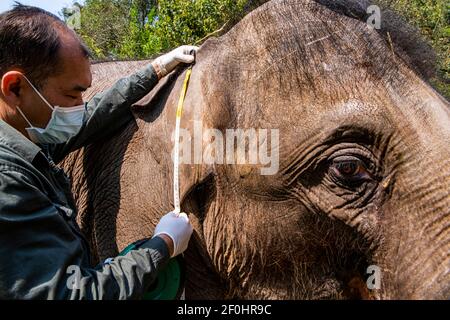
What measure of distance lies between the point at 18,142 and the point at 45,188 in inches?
9.2

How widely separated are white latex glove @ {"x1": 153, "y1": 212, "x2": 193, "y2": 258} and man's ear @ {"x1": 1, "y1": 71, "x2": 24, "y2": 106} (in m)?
0.86

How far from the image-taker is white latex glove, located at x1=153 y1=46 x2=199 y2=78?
298cm

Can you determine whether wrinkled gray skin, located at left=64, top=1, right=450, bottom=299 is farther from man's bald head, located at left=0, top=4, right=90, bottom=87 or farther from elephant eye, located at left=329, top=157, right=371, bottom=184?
man's bald head, located at left=0, top=4, right=90, bottom=87

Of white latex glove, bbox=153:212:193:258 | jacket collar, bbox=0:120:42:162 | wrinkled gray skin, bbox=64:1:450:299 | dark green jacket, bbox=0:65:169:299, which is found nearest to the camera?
dark green jacket, bbox=0:65:169:299

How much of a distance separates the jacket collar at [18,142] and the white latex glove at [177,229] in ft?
2.15

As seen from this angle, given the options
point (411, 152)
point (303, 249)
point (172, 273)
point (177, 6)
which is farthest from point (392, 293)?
point (177, 6)

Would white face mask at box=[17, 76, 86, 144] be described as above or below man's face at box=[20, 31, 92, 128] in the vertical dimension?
below

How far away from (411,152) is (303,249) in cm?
65

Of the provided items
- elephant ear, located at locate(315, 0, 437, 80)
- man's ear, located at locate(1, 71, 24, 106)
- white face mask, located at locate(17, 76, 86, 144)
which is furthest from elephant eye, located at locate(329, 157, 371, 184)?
man's ear, located at locate(1, 71, 24, 106)

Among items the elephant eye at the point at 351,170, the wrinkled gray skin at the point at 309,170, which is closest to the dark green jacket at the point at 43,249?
the wrinkled gray skin at the point at 309,170

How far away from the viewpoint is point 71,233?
7.48 feet

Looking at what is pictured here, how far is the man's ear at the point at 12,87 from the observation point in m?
2.41
